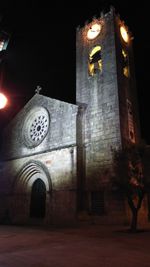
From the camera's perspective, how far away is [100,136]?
16.4 metres

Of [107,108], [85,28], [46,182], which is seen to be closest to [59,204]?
[46,182]

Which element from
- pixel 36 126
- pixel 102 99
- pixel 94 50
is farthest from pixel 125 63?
pixel 36 126

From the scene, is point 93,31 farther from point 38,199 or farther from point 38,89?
point 38,199

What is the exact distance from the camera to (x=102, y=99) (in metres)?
17.2

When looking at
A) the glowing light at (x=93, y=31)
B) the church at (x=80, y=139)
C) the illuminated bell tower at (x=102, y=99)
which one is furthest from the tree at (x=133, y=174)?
the glowing light at (x=93, y=31)

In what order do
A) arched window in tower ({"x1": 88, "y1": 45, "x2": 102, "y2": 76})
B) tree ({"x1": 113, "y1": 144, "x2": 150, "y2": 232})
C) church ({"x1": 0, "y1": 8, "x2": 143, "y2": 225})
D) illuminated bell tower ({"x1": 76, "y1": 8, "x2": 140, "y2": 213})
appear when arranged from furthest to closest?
1. arched window in tower ({"x1": 88, "y1": 45, "x2": 102, "y2": 76})
2. illuminated bell tower ({"x1": 76, "y1": 8, "x2": 140, "y2": 213})
3. church ({"x1": 0, "y1": 8, "x2": 143, "y2": 225})
4. tree ({"x1": 113, "y1": 144, "x2": 150, "y2": 232})

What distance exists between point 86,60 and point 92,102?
4.23 meters

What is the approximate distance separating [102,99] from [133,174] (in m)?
6.79

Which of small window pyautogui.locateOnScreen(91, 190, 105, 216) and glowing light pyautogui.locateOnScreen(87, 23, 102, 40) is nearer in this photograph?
small window pyautogui.locateOnScreen(91, 190, 105, 216)

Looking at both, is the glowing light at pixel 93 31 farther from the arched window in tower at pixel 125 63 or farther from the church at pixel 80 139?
the arched window in tower at pixel 125 63

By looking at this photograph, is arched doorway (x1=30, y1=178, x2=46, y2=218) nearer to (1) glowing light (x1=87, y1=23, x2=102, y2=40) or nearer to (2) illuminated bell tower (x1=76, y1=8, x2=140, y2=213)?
(2) illuminated bell tower (x1=76, y1=8, x2=140, y2=213)

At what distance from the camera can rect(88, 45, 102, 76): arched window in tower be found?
1894 cm

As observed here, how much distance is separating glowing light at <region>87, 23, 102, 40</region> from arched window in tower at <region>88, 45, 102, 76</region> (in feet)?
4.18

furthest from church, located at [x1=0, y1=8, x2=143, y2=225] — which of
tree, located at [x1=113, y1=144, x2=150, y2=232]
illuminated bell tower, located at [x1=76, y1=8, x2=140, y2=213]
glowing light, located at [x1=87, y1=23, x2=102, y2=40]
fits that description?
tree, located at [x1=113, y1=144, x2=150, y2=232]
